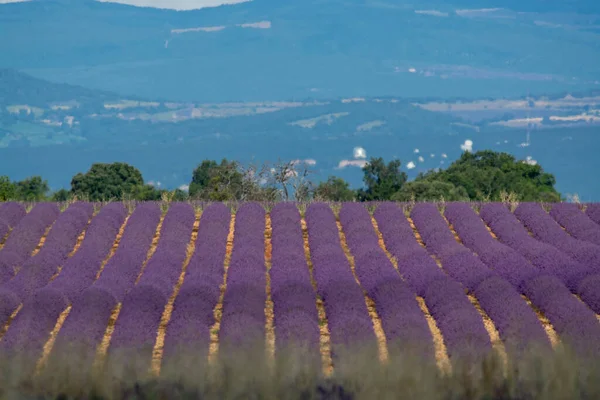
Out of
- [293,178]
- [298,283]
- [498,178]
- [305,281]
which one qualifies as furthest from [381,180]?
[298,283]

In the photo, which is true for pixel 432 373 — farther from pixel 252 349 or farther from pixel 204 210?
pixel 204 210

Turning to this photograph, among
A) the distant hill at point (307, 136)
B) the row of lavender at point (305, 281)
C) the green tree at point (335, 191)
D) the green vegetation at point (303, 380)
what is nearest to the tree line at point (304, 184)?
A: the green tree at point (335, 191)

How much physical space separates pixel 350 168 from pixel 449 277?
494 ft

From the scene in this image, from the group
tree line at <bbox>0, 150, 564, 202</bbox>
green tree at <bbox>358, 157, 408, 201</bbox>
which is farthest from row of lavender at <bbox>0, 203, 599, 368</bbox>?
green tree at <bbox>358, 157, 408, 201</bbox>

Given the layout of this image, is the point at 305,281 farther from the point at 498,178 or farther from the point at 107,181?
the point at 107,181

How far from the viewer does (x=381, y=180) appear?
160 ft

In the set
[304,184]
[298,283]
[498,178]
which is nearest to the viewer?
[298,283]

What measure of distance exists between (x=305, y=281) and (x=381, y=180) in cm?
3503

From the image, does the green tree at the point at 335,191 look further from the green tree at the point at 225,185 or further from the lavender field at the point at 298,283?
the lavender field at the point at 298,283

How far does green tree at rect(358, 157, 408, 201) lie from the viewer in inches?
1807

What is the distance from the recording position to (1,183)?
39031 mm

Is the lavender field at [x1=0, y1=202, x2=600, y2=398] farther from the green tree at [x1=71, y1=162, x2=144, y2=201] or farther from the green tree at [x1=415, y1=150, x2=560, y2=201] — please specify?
the green tree at [x1=71, y1=162, x2=144, y2=201]

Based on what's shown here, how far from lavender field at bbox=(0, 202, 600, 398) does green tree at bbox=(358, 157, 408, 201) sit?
→ 24.7 m

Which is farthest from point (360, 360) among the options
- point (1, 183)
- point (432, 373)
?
point (1, 183)
